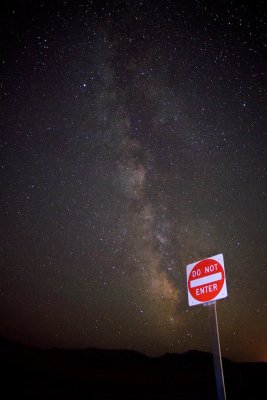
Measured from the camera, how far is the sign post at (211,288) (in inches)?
132

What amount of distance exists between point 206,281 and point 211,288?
11cm

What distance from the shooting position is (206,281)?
3.62m

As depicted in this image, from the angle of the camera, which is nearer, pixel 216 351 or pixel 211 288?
pixel 216 351

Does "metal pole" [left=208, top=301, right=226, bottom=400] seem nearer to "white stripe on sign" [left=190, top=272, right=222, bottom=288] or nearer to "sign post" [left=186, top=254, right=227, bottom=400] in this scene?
"sign post" [left=186, top=254, right=227, bottom=400]

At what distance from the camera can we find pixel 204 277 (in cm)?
367

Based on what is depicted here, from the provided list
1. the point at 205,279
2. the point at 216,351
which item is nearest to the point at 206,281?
the point at 205,279

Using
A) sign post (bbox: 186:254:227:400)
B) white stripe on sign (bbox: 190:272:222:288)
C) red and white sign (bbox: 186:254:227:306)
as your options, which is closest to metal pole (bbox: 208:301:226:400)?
sign post (bbox: 186:254:227:400)

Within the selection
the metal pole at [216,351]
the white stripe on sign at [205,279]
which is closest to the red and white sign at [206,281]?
the white stripe on sign at [205,279]

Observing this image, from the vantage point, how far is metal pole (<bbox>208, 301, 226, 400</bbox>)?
124 inches

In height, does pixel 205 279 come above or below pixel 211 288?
above

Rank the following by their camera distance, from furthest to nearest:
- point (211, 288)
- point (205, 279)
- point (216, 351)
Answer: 1. point (205, 279)
2. point (211, 288)
3. point (216, 351)

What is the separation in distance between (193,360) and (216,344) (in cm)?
10818

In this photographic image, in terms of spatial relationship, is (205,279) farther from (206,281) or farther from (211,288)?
(211,288)

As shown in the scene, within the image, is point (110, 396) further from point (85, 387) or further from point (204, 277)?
point (204, 277)
